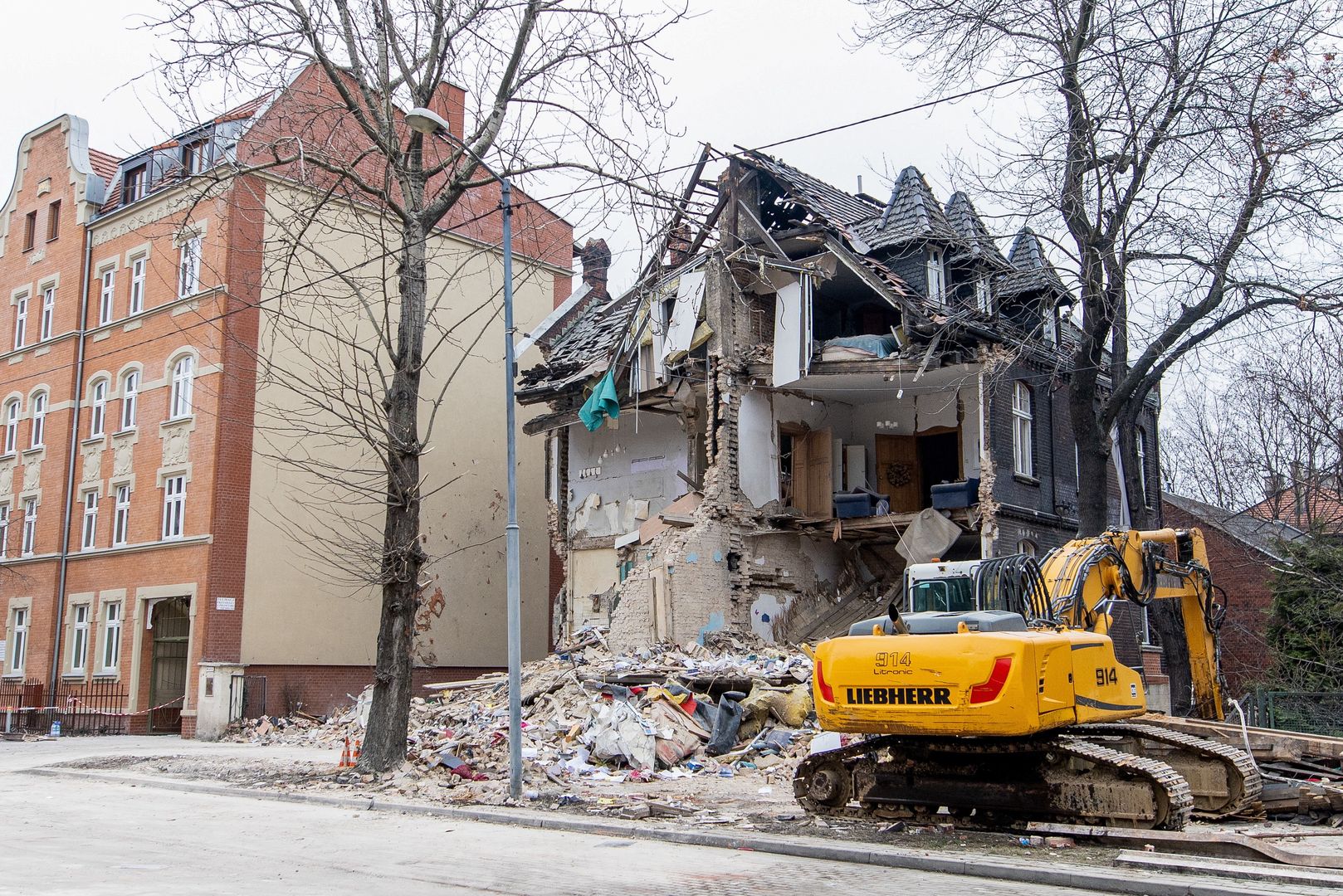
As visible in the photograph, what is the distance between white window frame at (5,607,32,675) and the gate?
5.66 metres

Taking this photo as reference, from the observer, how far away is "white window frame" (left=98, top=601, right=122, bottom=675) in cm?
2820

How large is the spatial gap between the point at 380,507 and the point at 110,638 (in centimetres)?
716

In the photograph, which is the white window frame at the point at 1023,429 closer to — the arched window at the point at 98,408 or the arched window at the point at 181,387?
the arched window at the point at 181,387

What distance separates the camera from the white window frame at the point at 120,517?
28.8 meters

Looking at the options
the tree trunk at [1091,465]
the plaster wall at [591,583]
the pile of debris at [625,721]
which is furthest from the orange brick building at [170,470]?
the tree trunk at [1091,465]

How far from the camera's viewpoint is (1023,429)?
2567 cm

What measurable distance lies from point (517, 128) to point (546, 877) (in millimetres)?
10208

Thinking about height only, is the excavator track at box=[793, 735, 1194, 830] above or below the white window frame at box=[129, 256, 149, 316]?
below

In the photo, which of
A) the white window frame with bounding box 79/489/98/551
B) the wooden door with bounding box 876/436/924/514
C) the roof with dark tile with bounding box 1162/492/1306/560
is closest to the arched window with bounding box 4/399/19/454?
the white window frame with bounding box 79/489/98/551

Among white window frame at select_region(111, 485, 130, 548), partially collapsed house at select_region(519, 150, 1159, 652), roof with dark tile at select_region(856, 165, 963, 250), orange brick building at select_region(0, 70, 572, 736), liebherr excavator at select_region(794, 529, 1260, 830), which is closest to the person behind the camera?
liebherr excavator at select_region(794, 529, 1260, 830)

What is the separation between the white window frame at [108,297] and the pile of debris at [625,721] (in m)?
14.6

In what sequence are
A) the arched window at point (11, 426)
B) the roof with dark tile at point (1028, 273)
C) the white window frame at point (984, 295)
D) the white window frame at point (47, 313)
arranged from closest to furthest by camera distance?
the roof with dark tile at point (1028, 273) < the white window frame at point (984, 295) < the white window frame at point (47, 313) < the arched window at point (11, 426)

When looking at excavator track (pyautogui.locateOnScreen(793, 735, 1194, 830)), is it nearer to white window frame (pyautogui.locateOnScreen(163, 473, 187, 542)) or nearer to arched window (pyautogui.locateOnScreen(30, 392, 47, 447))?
white window frame (pyautogui.locateOnScreen(163, 473, 187, 542))

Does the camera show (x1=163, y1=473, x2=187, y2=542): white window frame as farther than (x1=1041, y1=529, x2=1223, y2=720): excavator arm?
Yes
